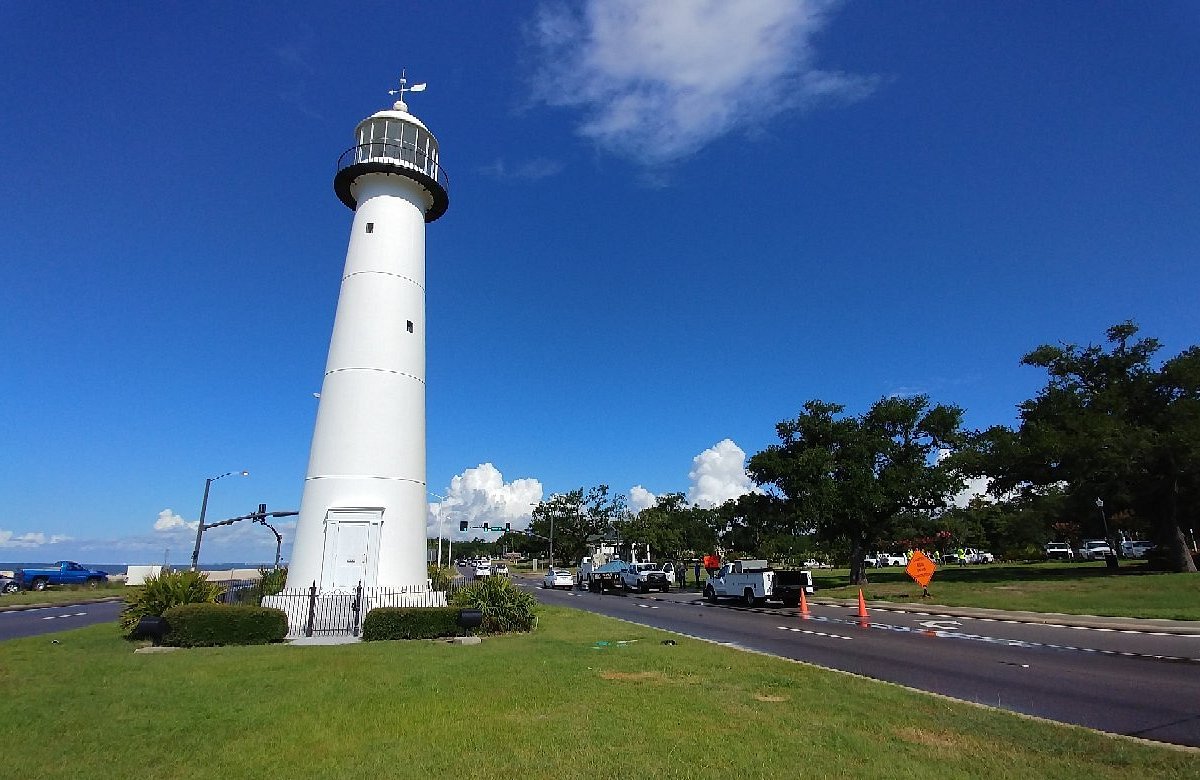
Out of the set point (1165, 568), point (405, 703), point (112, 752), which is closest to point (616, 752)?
point (405, 703)

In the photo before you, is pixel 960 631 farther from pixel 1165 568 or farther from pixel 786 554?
pixel 786 554

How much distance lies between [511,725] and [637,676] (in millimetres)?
3703

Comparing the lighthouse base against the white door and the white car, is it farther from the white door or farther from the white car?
the white car

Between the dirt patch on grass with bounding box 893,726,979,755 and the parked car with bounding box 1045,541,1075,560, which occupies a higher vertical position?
the parked car with bounding box 1045,541,1075,560

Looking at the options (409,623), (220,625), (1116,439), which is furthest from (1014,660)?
(1116,439)

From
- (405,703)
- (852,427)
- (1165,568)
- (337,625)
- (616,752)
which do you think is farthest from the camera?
(852,427)

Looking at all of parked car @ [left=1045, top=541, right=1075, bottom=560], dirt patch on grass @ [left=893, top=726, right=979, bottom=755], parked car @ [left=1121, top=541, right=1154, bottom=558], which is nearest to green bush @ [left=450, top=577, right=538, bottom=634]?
dirt patch on grass @ [left=893, top=726, right=979, bottom=755]

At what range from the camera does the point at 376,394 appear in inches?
754

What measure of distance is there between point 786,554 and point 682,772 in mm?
56514

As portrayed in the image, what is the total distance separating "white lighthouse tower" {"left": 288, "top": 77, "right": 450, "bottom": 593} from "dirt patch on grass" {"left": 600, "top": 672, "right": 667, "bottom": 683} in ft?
31.6

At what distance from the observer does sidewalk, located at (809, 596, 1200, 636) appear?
17906 millimetres

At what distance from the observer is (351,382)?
19.2m

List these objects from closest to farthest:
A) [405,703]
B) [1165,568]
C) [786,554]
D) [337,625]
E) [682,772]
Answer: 1. [682,772]
2. [405,703]
3. [337,625]
4. [1165,568]
5. [786,554]

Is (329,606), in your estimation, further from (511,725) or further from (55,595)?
(55,595)
